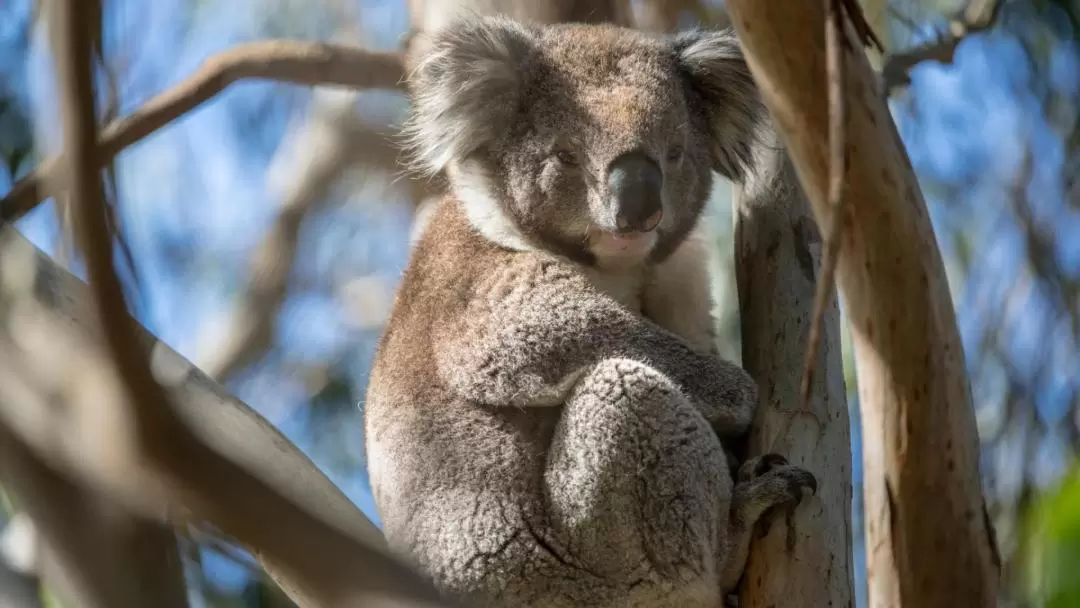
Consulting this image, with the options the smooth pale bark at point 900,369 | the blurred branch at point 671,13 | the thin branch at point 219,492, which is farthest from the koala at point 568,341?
the blurred branch at point 671,13

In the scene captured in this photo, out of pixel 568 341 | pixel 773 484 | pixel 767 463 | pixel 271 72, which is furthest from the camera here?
pixel 271 72

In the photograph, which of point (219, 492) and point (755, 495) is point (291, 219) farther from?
point (219, 492)

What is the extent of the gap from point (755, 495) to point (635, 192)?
2.94ft

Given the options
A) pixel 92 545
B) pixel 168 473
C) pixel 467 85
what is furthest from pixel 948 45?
pixel 92 545

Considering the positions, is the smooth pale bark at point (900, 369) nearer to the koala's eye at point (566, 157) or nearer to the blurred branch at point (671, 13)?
the koala's eye at point (566, 157)

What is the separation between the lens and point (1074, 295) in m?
4.88

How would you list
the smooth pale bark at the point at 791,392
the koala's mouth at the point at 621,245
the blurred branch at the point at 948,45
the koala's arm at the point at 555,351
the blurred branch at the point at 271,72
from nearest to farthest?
the smooth pale bark at the point at 791,392 < the koala's arm at the point at 555,351 < the koala's mouth at the point at 621,245 < the blurred branch at the point at 271,72 < the blurred branch at the point at 948,45

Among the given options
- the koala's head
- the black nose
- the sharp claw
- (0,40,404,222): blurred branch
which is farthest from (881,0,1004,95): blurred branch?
(0,40,404,222): blurred branch

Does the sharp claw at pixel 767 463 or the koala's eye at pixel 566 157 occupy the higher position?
the koala's eye at pixel 566 157

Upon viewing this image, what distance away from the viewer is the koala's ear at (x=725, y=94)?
3.76 m

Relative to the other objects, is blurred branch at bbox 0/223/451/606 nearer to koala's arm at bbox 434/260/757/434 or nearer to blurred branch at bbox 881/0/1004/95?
koala's arm at bbox 434/260/757/434

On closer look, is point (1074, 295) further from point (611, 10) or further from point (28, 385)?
point (28, 385)

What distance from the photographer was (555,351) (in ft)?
10.8

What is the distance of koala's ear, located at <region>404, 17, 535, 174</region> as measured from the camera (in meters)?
3.67
